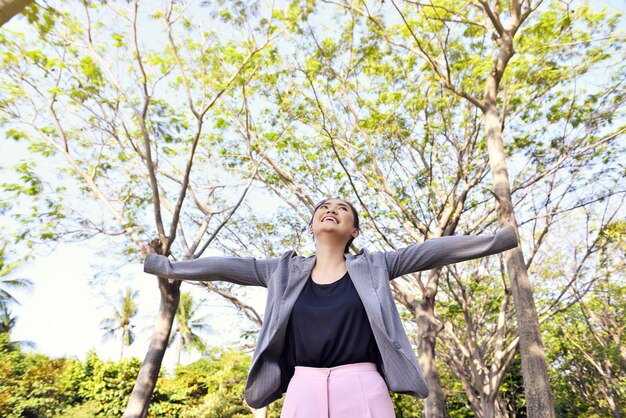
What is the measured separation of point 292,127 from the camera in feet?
29.9

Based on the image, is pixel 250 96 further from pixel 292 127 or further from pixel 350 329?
pixel 350 329

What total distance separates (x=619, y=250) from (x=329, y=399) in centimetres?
1217

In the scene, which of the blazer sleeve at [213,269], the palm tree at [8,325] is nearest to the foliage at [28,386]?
the palm tree at [8,325]

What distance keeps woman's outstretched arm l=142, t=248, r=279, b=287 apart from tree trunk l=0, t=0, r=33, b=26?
3.64 feet

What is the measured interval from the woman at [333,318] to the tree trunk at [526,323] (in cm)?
355

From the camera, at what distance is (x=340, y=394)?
1649 mm

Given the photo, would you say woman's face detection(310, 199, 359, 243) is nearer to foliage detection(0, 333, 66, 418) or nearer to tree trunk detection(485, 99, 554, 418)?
tree trunk detection(485, 99, 554, 418)

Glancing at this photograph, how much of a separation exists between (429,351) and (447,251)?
6.02 meters

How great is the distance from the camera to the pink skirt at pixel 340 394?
1.63m

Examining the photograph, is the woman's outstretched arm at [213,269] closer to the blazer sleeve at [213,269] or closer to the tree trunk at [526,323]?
the blazer sleeve at [213,269]

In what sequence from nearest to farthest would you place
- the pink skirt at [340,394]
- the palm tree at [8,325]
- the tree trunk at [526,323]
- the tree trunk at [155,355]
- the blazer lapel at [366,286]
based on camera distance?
the pink skirt at [340,394] < the blazer lapel at [366,286] < the tree trunk at [526,323] < the tree trunk at [155,355] < the palm tree at [8,325]

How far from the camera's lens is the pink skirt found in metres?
1.63

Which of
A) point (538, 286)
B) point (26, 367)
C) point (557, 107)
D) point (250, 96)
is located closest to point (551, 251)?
point (538, 286)

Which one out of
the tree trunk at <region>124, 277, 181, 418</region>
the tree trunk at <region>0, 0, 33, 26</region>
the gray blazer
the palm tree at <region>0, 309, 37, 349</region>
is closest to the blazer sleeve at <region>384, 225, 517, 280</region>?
the gray blazer
